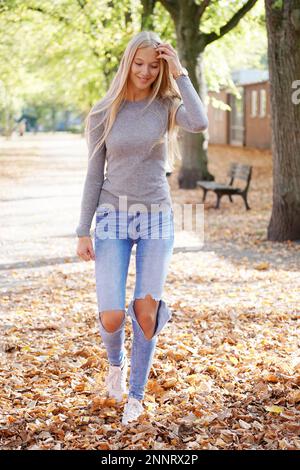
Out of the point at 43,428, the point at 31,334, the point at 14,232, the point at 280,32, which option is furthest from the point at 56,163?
the point at 43,428

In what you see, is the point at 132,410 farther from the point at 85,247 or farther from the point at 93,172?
the point at 93,172

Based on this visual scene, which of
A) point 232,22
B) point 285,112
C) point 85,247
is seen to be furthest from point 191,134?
point 85,247

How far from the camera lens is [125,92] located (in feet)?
14.3

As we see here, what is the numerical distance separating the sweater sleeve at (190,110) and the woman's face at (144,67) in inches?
6.1

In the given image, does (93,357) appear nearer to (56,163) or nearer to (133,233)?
(133,233)

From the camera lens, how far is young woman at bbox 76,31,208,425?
4.29m

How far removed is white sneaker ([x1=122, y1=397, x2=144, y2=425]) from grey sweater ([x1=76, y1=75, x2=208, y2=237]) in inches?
41.7

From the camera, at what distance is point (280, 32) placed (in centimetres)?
1139

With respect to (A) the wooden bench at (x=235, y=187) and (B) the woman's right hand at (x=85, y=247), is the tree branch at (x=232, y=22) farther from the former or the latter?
(B) the woman's right hand at (x=85, y=247)

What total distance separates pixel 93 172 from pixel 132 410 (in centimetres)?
132

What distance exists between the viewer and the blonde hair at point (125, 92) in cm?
428

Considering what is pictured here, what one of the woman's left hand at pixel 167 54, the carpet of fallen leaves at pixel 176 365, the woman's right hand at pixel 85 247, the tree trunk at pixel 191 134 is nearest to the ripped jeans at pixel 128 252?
the woman's right hand at pixel 85 247

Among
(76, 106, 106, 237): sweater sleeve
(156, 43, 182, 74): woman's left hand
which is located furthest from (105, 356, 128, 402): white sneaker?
(156, 43, 182, 74): woman's left hand

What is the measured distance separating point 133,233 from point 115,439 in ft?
3.59
